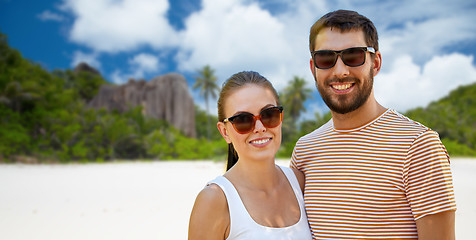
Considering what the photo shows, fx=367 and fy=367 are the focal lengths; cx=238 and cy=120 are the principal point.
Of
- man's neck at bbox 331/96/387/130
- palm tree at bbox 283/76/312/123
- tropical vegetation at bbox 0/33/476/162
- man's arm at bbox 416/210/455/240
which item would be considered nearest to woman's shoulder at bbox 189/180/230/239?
man's neck at bbox 331/96/387/130

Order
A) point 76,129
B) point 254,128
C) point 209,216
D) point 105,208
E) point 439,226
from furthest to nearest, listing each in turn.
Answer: point 76,129 → point 105,208 → point 254,128 → point 209,216 → point 439,226

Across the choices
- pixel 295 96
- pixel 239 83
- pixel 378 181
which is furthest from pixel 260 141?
pixel 295 96

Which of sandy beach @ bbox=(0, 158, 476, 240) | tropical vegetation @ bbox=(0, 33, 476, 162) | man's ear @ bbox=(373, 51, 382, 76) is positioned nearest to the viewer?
man's ear @ bbox=(373, 51, 382, 76)

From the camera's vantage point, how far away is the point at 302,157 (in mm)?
2697

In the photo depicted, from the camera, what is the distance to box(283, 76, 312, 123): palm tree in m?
47.9

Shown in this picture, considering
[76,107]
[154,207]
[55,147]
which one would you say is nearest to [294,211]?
[154,207]

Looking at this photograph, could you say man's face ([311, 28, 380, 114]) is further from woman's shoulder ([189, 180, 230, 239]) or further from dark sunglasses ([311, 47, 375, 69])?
woman's shoulder ([189, 180, 230, 239])

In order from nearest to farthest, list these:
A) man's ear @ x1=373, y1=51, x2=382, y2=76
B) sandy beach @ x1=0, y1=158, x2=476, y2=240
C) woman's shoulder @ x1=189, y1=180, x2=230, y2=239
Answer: woman's shoulder @ x1=189, y1=180, x2=230, y2=239
man's ear @ x1=373, y1=51, x2=382, y2=76
sandy beach @ x1=0, y1=158, x2=476, y2=240

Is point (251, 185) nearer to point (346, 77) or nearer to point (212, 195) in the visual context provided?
point (212, 195)

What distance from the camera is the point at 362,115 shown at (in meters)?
2.36

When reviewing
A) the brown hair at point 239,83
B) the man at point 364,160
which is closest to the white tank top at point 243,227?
the man at point 364,160

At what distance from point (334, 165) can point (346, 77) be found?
0.58 m

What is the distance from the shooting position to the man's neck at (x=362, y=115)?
2361 millimetres

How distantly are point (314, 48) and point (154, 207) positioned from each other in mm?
9389
